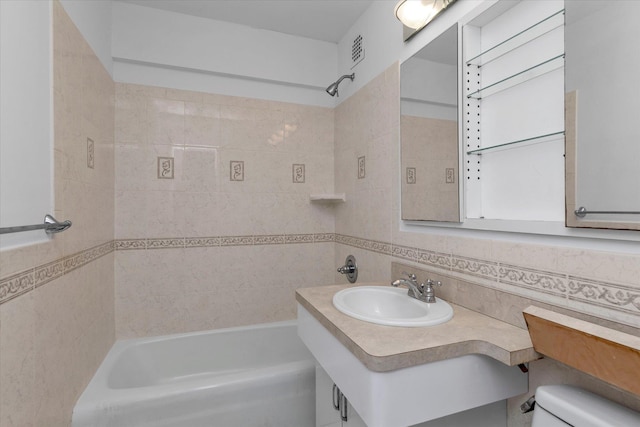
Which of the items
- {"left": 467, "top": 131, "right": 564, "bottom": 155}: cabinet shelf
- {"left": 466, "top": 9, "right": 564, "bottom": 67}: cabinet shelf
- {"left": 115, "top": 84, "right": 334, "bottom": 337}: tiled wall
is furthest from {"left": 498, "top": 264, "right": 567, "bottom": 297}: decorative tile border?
{"left": 115, "top": 84, "right": 334, "bottom": 337}: tiled wall

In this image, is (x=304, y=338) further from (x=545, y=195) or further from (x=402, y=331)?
(x=545, y=195)

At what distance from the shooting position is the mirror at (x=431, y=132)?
126cm

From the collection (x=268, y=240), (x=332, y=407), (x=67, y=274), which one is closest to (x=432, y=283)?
(x=332, y=407)

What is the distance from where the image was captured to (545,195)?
976mm

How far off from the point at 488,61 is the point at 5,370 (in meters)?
1.85

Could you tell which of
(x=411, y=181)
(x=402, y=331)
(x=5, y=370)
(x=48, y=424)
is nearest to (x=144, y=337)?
(x=48, y=424)

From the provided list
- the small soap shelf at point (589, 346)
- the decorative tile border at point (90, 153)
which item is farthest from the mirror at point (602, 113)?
the decorative tile border at point (90, 153)

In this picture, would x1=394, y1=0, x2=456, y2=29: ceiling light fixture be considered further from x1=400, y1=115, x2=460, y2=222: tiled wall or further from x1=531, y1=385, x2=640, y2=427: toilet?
x1=531, y1=385, x2=640, y2=427: toilet

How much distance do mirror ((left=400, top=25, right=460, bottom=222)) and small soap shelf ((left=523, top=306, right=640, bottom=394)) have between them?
526 millimetres

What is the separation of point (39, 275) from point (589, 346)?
157 centimetres

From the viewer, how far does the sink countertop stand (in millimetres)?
795

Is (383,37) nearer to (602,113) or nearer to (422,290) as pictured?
(602,113)

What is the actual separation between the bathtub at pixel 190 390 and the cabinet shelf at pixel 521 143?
1286 mm

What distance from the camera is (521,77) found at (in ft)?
3.43
